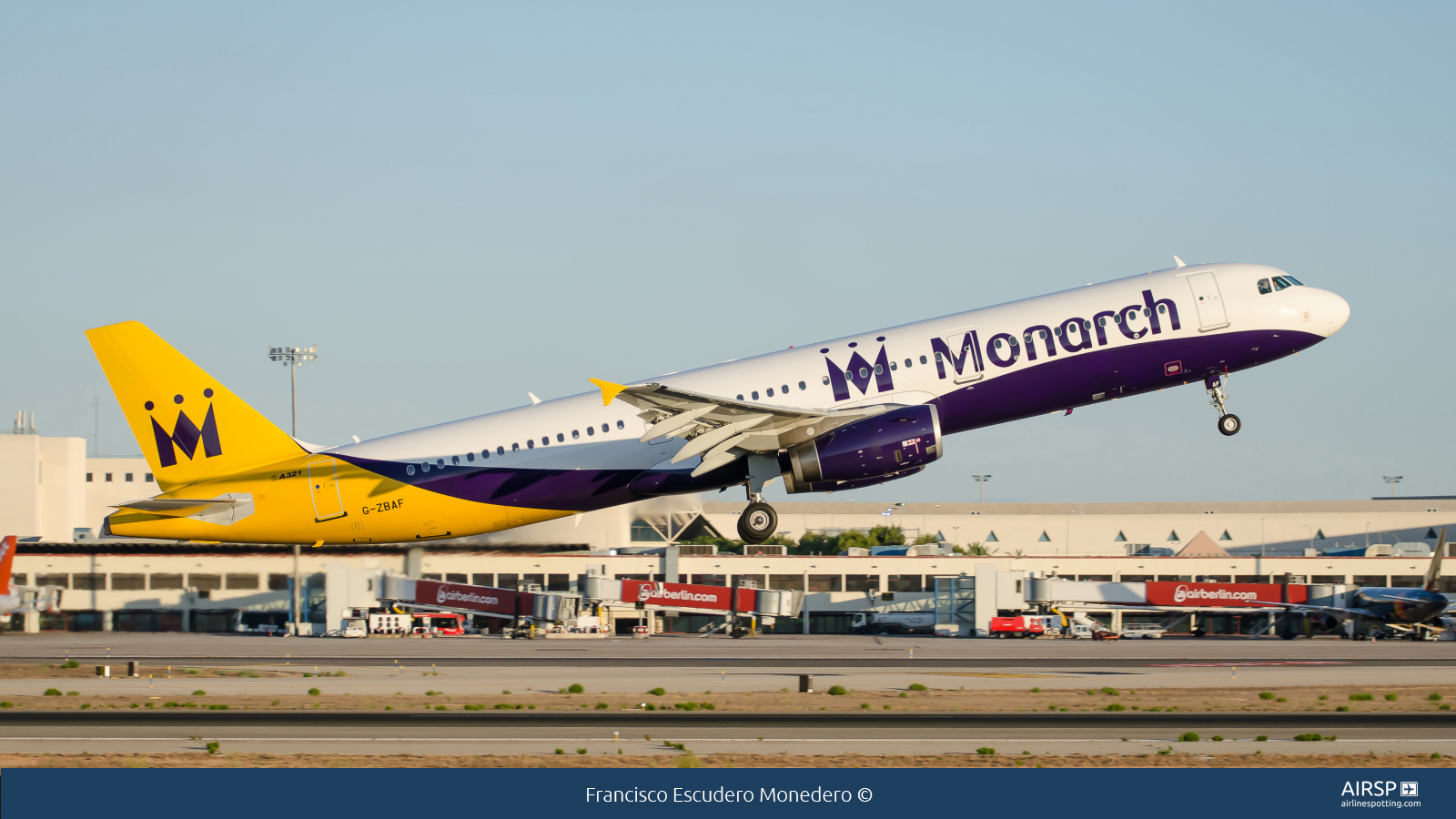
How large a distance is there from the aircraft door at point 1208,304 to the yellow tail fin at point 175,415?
2786 cm

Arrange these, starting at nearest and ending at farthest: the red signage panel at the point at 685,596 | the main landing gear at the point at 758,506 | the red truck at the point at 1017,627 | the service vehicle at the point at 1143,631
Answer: the main landing gear at the point at 758,506 → the red truck at the point at 1017,627 → the service vehicle at the point at 1143,631 → the red signage panel at the point at 685,596

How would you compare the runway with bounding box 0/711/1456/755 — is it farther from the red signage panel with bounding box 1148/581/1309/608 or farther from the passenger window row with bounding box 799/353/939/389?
the red signage panel with bounding box 1148/581/1309/608

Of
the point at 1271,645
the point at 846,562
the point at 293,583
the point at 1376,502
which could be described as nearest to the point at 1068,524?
the point at 1376,502

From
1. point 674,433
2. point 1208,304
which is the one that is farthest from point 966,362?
point 674,433

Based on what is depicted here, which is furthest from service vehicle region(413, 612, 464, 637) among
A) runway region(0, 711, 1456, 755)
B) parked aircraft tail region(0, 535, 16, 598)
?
runway region(0, 711, 1456, 755)

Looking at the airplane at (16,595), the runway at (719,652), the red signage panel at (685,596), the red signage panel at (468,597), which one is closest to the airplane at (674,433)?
the runway at (719,652)

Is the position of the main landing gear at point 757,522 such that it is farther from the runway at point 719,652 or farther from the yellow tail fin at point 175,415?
the yellow tail fin at point 175,415

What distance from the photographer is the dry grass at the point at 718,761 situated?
80.7ft

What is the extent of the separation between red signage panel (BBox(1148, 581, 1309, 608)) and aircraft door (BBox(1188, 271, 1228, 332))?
49966 mm

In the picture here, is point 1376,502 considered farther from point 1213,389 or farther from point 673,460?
point 673,460

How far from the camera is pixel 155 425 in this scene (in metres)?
40.0

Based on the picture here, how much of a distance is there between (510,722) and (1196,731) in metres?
16.0

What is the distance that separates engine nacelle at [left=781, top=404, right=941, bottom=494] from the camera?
37969 mm

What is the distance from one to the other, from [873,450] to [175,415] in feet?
69.0
